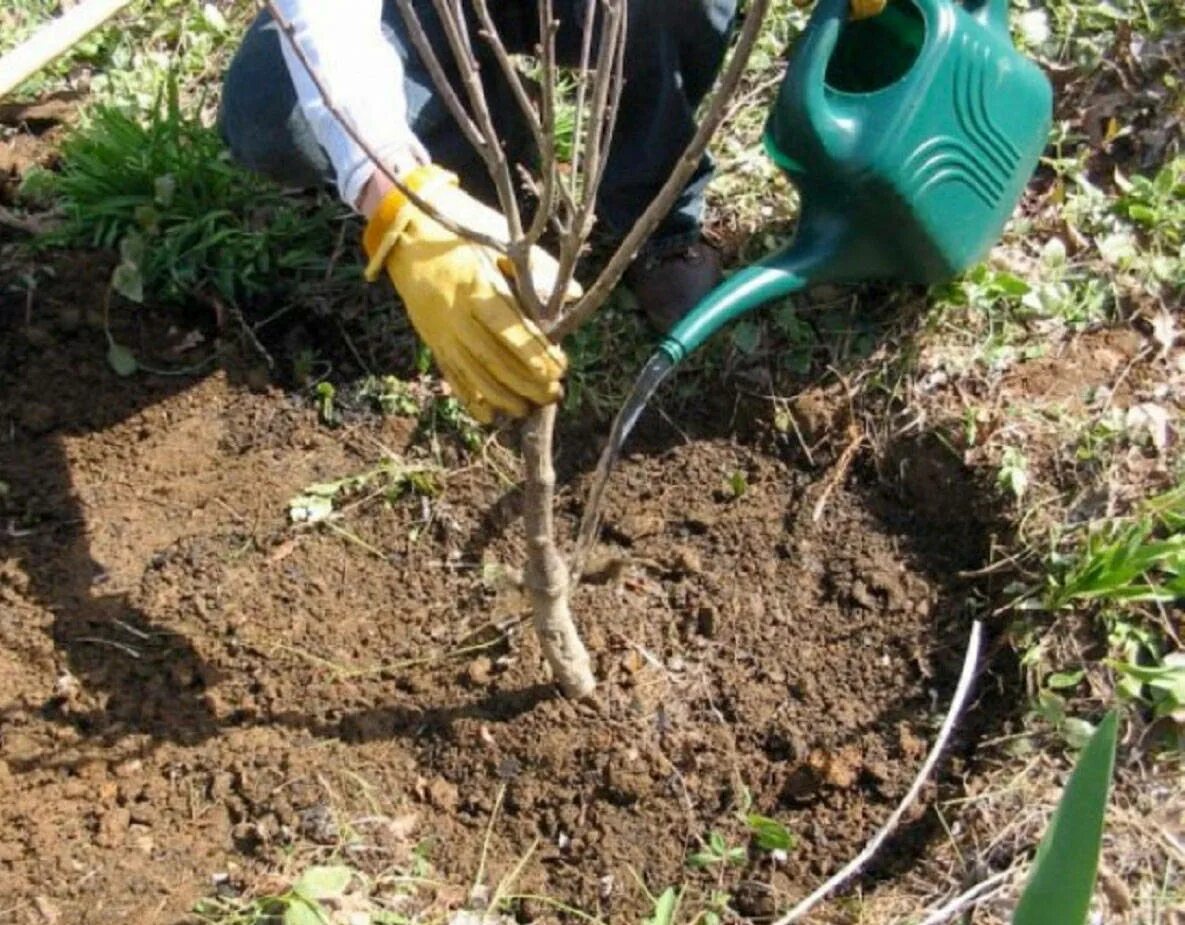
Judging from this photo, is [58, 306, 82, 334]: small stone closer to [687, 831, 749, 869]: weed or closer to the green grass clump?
the green grass clump

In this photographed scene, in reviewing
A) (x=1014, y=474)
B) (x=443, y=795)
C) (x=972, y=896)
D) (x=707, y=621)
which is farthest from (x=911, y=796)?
(x=443, y=795)

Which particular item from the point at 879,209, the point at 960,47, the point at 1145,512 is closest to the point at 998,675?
the point at 1145,512

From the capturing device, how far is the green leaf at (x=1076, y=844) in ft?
2.91

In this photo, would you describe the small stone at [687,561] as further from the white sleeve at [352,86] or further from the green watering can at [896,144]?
the white sleeve at [352,86]

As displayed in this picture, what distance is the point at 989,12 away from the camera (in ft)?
6.20

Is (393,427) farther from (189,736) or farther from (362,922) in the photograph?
(362,922)

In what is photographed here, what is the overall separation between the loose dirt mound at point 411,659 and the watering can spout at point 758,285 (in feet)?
0.96

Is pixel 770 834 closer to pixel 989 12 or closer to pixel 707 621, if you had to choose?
pixel 707 621

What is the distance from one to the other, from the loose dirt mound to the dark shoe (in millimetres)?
191

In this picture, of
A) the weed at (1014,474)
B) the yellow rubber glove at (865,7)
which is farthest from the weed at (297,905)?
the yellow rubber glove at (865,7)

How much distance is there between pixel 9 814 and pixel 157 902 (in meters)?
0.23

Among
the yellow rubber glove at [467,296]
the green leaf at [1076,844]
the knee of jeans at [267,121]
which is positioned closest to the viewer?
the green leaf at [1076,844]

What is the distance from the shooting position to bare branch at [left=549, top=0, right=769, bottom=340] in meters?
0.99

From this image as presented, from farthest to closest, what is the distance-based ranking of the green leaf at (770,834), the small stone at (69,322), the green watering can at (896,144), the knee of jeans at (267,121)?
the small stone at (69,322), the knee of jeans at (267,121), the green watering can at (896,144), the green leaf at (770,834)
